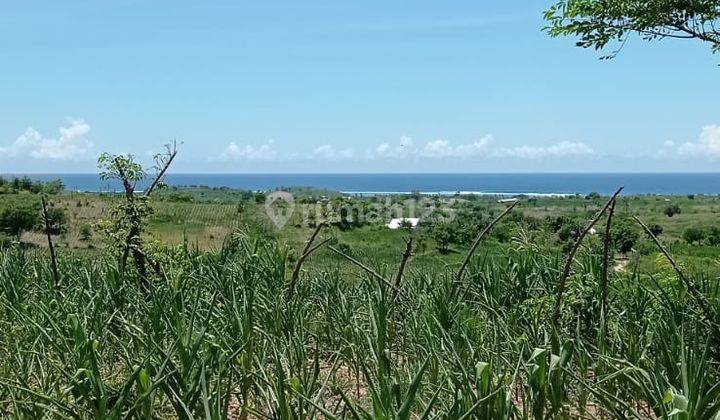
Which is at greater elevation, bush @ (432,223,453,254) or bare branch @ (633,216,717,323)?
bare branch @ (633,216,717,323)

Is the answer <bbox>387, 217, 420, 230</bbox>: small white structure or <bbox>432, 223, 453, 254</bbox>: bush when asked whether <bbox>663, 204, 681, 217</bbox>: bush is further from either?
<bbox>432, 223, 453, 254</bbox>: bush

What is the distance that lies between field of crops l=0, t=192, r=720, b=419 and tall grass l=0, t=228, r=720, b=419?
13 mm

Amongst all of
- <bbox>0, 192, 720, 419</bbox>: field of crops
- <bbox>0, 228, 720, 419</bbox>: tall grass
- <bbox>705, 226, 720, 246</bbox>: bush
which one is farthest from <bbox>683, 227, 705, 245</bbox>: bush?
<bbox>0, 228, 720, 419</bbox>: tall grass

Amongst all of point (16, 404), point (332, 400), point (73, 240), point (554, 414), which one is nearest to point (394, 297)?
point (332, 400)

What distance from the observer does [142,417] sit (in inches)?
91.9

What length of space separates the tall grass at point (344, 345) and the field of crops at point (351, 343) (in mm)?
13

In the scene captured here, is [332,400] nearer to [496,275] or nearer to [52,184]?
[496,275]

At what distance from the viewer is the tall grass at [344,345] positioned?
7.31 feet

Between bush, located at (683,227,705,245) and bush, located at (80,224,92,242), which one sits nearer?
bush, located at (80,224,92,242)

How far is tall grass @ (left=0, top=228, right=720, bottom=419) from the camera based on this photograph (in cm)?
223

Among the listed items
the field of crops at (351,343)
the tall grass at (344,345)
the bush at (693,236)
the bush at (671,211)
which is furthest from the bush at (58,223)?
the bush at (671,211)

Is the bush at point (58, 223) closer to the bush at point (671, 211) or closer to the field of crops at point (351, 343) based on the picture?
the field of crops at point (351, 343)

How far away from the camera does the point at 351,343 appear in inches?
135

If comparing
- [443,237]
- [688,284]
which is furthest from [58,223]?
[688,284]
